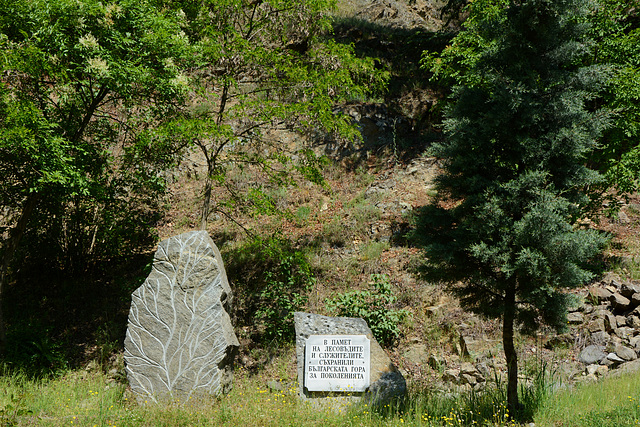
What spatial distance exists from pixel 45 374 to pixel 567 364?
9.60 m

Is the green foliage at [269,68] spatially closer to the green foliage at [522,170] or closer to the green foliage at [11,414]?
the green foliage at [522,170]

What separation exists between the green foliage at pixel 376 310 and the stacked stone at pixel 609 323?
342 cm

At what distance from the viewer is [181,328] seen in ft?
24.4

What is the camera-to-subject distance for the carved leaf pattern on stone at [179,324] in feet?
23.8

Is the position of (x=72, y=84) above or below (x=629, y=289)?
above

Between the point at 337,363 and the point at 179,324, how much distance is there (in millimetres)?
2597

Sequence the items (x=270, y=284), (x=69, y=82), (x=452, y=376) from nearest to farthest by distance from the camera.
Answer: (x=69, y=82), (x=452, y=376), (x=270, y=284)

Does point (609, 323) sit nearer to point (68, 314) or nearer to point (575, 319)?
point (575, 319)

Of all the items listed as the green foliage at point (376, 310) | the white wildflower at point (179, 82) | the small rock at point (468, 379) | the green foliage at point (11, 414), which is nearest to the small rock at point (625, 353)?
the small rock at point (468, 379)

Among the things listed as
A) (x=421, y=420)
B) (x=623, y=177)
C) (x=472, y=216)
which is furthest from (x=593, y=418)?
(x=623, y=177)

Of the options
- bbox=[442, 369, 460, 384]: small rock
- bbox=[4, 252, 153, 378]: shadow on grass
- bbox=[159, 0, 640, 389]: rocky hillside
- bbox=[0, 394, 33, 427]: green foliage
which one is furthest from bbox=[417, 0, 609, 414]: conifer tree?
bbox=[4, 252, 153, 378]: shadow on grass

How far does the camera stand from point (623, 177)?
30.8 ft

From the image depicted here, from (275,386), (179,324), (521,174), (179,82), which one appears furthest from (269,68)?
(275,386)

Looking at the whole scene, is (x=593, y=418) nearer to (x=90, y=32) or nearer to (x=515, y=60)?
(x=515, y=60)
